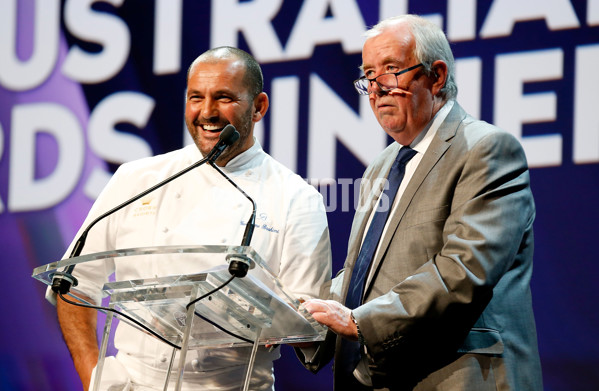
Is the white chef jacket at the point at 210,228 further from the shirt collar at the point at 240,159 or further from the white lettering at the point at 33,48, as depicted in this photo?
the white lettering at the point at 33,48

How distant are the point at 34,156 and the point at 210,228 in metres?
1.65

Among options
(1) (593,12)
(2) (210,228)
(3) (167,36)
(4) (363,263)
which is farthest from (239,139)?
(1) (593,12)

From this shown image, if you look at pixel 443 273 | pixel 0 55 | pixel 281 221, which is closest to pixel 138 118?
pixel 0 55

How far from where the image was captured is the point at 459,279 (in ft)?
5.44

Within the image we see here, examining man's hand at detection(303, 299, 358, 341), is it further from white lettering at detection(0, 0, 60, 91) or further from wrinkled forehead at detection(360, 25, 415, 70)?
white lettering at detection(0, 0, 60, 91)

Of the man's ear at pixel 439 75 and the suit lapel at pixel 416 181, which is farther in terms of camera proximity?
the man's ear at pixel 439 75

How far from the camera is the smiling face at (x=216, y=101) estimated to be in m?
2.35

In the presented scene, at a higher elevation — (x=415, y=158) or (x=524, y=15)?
(x=524, y=15)

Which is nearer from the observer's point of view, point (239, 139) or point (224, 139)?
point (224, 139)

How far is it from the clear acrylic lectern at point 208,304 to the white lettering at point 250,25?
5.50 ft

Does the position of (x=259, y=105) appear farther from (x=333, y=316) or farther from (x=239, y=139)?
(x=333, y=316)

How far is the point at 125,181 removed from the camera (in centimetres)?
238

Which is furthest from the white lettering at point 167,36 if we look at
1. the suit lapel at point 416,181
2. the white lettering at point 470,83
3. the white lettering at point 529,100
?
the suit lapel at point 416,181

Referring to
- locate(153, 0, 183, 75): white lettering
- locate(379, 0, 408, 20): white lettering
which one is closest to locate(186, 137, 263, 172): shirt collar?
locate(379, 0, 408, 20): white lettering
